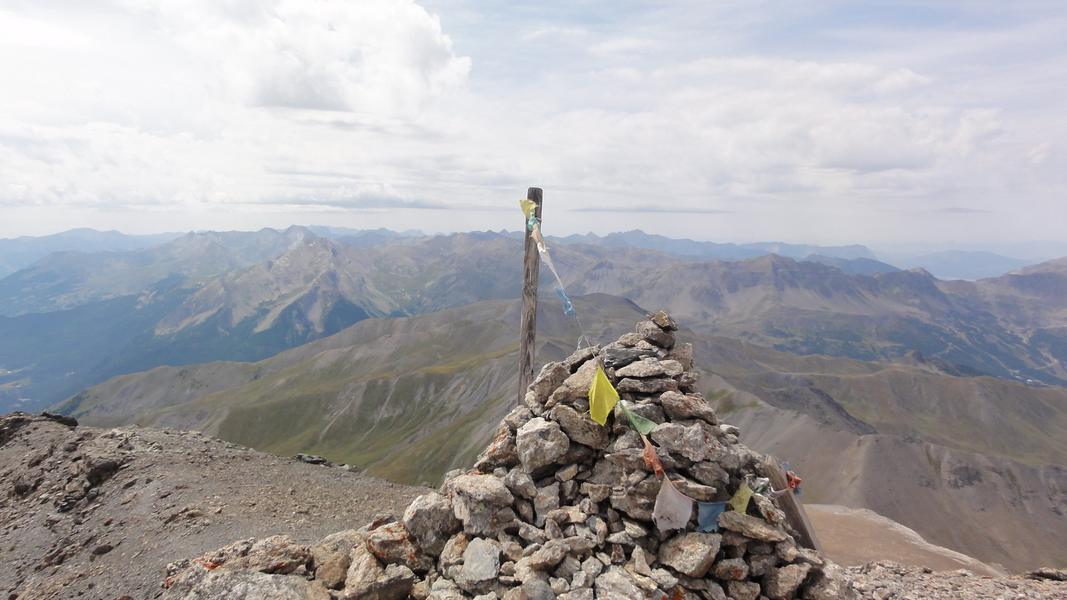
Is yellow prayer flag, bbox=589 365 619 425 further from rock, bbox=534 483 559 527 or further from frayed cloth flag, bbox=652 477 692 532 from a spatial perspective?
frayed cloth flag, bbox=652 477 692 532

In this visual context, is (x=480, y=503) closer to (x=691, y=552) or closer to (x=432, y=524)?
(x=432, y=524)

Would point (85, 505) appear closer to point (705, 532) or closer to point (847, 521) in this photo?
point (705, 532)

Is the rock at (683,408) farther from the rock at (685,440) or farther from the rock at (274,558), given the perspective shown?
the rock at (274,558)

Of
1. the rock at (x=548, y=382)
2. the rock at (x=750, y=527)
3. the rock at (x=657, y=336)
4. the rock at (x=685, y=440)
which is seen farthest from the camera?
the rock at (x=657, y=336)

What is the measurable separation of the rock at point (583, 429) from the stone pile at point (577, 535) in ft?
0.07

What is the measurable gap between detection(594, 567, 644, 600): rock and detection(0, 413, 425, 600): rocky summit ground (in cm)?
1181

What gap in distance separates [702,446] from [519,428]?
401 cm

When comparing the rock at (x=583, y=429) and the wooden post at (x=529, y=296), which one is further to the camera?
the wooden post at (x=529, y=296)

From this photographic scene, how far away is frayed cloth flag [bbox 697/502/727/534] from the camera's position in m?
10.1

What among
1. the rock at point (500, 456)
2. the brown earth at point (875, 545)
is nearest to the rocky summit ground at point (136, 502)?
the rock at point (500, 456)

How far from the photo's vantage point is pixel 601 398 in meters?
11.3

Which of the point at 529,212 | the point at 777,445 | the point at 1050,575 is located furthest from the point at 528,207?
the point at 777,445

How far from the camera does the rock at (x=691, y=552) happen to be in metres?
9.64

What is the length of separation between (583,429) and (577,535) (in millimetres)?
2141
